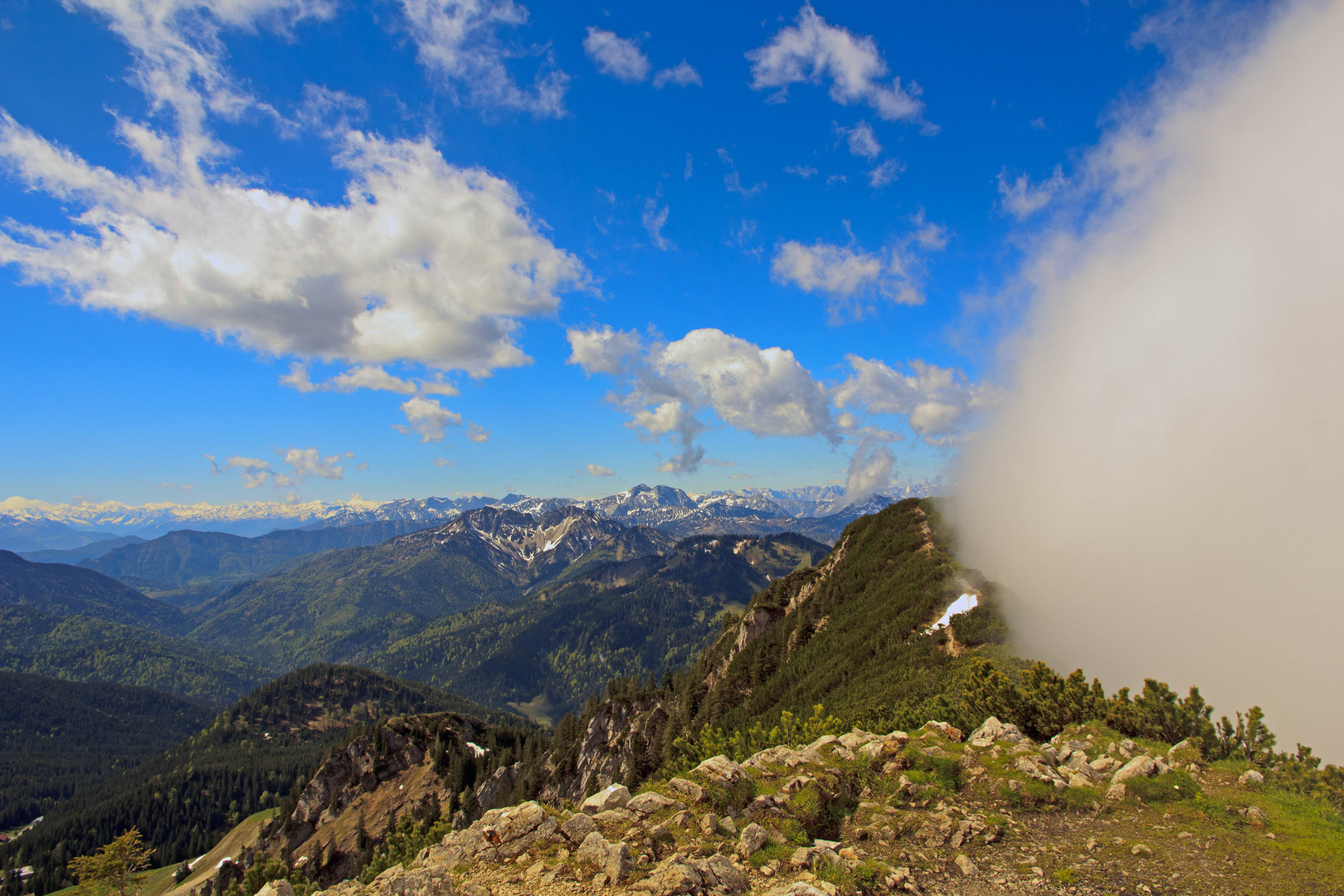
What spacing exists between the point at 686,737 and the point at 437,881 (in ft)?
194

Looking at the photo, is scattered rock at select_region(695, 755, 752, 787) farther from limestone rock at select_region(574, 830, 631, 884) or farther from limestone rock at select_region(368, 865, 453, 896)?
limestone rock at select_region(368, 865, 453, 896)

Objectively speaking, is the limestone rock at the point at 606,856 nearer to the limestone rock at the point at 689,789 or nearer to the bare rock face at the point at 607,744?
the limestone rock at the point at 689,789

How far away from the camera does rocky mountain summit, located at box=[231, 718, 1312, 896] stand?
17938mm

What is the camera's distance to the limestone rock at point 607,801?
24109 mm

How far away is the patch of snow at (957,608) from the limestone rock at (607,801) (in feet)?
208

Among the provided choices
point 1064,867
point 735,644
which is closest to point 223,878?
point 735,644

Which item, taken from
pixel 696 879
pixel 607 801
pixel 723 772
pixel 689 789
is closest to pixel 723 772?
pixel 723 772

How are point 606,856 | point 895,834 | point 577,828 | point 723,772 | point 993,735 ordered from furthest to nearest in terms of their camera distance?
point 993,735
point 723,772
point 895,834
point 577,828
point 606,856

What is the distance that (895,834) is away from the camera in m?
21.7

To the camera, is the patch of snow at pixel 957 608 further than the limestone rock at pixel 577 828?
Yes

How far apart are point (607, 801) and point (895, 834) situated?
12.0 meters

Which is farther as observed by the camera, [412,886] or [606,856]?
[606,856]

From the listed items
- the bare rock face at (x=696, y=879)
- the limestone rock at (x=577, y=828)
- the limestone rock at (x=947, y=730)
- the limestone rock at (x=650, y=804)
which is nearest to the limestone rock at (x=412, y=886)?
the limestone rock at (x=577, y=828)

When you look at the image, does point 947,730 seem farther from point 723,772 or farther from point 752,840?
point 752,840
